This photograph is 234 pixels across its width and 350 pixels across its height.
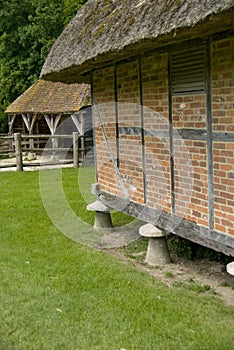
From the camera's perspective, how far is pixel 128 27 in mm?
5125

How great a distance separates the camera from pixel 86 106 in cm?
1827

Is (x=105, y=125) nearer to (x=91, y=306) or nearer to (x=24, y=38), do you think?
(x=91, y=306)

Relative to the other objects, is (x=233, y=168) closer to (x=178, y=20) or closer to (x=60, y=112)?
(x=178, y=20)

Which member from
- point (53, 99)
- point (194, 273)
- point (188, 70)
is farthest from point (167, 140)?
point (53, 99)

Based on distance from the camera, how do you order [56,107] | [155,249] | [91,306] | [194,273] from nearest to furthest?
[91,306] < [194,273] < [155,249] < [56,107]

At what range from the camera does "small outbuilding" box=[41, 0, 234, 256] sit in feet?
14.8

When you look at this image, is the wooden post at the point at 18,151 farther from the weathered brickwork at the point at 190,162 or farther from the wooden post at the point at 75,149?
the weathered brickwork at the point at 190,162

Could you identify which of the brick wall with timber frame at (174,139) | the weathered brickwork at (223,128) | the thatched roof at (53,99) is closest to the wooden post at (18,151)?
the thatched roof at (53,99)

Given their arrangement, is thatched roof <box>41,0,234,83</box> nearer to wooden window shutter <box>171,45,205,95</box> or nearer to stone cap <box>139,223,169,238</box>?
wooden window shutter <box>171,45,205,95</box>

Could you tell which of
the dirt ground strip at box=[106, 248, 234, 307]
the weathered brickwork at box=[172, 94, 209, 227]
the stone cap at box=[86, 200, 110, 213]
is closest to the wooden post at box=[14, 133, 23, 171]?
the stone cap at box=[86, 200, 110, 213]

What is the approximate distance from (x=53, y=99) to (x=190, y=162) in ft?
50.1

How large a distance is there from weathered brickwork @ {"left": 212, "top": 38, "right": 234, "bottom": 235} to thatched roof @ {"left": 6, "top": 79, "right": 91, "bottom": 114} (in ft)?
44.5

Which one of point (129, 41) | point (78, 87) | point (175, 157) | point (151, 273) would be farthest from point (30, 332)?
point (78, 87)

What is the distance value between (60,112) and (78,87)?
5.22ft
